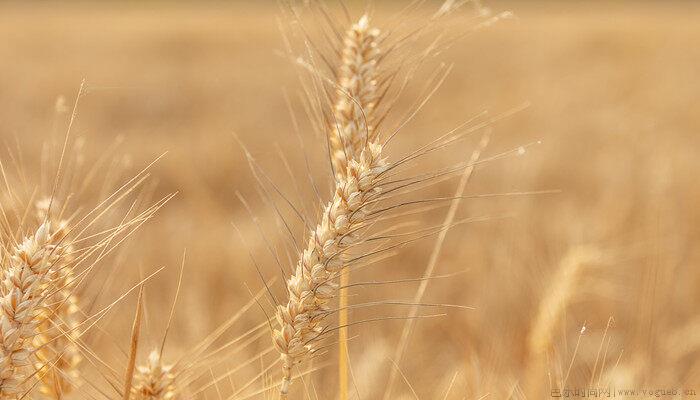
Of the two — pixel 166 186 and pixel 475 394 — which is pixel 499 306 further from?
pixel 166 186

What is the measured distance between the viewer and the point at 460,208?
329 centimetres

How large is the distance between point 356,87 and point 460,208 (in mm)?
2426

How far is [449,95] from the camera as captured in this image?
615 cm

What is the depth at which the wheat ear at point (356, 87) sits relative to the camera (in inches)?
35.6

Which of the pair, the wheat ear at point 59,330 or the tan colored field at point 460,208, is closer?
the wheat ear at point 59,330

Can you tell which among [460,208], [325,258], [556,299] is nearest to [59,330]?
[325,258]

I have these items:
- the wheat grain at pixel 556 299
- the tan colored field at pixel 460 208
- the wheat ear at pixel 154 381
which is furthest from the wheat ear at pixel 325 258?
the wheat grain at pixel 556 299

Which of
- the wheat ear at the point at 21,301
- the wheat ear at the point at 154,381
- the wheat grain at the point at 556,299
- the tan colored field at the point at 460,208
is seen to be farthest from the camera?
the tan colored field at the point at 460,208

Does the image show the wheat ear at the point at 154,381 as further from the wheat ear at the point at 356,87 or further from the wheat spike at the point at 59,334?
the wheat ear at the point at 356,87

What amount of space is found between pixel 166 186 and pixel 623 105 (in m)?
3.26

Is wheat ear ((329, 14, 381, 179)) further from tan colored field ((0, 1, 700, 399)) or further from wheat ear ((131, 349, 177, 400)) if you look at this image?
wheat ear ((131, 349, 177, 400))

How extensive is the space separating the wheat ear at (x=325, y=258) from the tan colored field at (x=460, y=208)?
0.16 ft

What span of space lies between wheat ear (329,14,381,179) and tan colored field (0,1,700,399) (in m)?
0.07

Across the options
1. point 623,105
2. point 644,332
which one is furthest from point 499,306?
point 623,105
